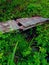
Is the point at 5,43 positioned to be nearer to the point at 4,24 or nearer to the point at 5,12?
the point at 4,24

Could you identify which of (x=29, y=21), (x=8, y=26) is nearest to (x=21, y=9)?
(x=29, y=21)

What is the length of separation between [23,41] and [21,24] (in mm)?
541

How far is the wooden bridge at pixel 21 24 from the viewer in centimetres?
537

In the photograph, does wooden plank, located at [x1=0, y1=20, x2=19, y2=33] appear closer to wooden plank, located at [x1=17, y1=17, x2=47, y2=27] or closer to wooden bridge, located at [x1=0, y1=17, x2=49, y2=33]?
wooden bridge, located at [x1=0, y1=17, x2=49, y2=33]

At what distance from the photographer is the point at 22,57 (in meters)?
4.89

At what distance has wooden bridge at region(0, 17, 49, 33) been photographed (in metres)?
5.37

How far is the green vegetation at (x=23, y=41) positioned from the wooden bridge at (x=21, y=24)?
0.41 feet

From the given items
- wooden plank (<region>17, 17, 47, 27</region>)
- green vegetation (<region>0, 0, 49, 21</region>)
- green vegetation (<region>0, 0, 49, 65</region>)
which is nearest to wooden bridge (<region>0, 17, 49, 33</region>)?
wooden plank (<region>17, 17, 47, 27</region>)

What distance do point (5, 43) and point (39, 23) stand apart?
113 cm

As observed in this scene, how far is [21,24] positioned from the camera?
220 inches

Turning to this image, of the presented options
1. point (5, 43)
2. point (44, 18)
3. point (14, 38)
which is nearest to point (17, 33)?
point (14, 38)

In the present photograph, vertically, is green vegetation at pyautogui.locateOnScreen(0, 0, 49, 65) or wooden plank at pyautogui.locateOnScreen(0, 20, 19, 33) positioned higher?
wooden plank at pyautogui.locateOnScreen(0, 20, 19, 33)

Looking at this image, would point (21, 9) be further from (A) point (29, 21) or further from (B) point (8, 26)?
(B) point (8, 26)

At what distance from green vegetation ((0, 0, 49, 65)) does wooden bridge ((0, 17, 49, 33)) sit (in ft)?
0.41
